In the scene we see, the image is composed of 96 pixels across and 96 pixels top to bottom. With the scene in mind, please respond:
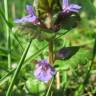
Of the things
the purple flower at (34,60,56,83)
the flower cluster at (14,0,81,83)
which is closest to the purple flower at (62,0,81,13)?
the flower cluster at (14,0,81,83)

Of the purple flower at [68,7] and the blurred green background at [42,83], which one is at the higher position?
the purple flower at [68,7]

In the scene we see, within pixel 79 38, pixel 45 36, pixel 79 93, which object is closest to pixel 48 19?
pixel 45 36

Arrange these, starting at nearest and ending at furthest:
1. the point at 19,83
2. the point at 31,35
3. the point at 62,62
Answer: the point at 31,35
the point at 62,62
the point at 19,83

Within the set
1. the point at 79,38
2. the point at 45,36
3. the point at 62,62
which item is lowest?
the point at 79,38

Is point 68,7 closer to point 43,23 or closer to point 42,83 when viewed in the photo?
point 43,23

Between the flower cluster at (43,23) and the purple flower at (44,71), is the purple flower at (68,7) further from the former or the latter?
the purple flower at (44,71)

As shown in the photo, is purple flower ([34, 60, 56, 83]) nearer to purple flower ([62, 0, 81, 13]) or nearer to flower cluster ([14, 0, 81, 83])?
flower cluster ([14, 0, 81, 83])

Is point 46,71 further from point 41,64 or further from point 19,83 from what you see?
point 19,83

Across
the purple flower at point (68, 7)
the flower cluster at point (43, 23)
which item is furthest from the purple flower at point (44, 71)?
the purple flower at point (68, 7)
